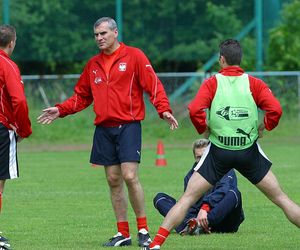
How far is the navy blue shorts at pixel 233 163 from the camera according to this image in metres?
9.49

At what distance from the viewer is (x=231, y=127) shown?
31.0 ft

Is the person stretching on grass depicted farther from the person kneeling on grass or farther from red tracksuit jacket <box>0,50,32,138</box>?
red tracksuit jacket <box>0,50,32,138</box>

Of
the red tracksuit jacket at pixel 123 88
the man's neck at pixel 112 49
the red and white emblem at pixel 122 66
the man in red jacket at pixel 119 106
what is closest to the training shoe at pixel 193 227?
the man in red jacket at pixel 119 106

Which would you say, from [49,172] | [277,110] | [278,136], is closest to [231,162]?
[277,110]

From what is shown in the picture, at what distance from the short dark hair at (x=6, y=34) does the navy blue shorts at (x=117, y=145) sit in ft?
4.13

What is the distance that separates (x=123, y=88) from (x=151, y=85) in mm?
274

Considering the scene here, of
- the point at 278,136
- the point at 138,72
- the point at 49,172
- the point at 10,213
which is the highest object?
the point at 138,72

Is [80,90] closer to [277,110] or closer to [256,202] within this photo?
[277,110]

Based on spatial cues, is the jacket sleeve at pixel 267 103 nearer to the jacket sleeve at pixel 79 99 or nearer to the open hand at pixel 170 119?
the open hand at pixel 170 119

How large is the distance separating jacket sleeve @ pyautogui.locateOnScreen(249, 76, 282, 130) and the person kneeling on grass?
1.71 metres

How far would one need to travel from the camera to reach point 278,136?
96.9 ft

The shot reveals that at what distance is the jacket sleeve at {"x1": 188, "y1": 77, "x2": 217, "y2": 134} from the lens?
9297mm

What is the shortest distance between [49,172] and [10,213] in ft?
21.6

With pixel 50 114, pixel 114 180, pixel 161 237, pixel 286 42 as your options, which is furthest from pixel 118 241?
pixel 286 42
